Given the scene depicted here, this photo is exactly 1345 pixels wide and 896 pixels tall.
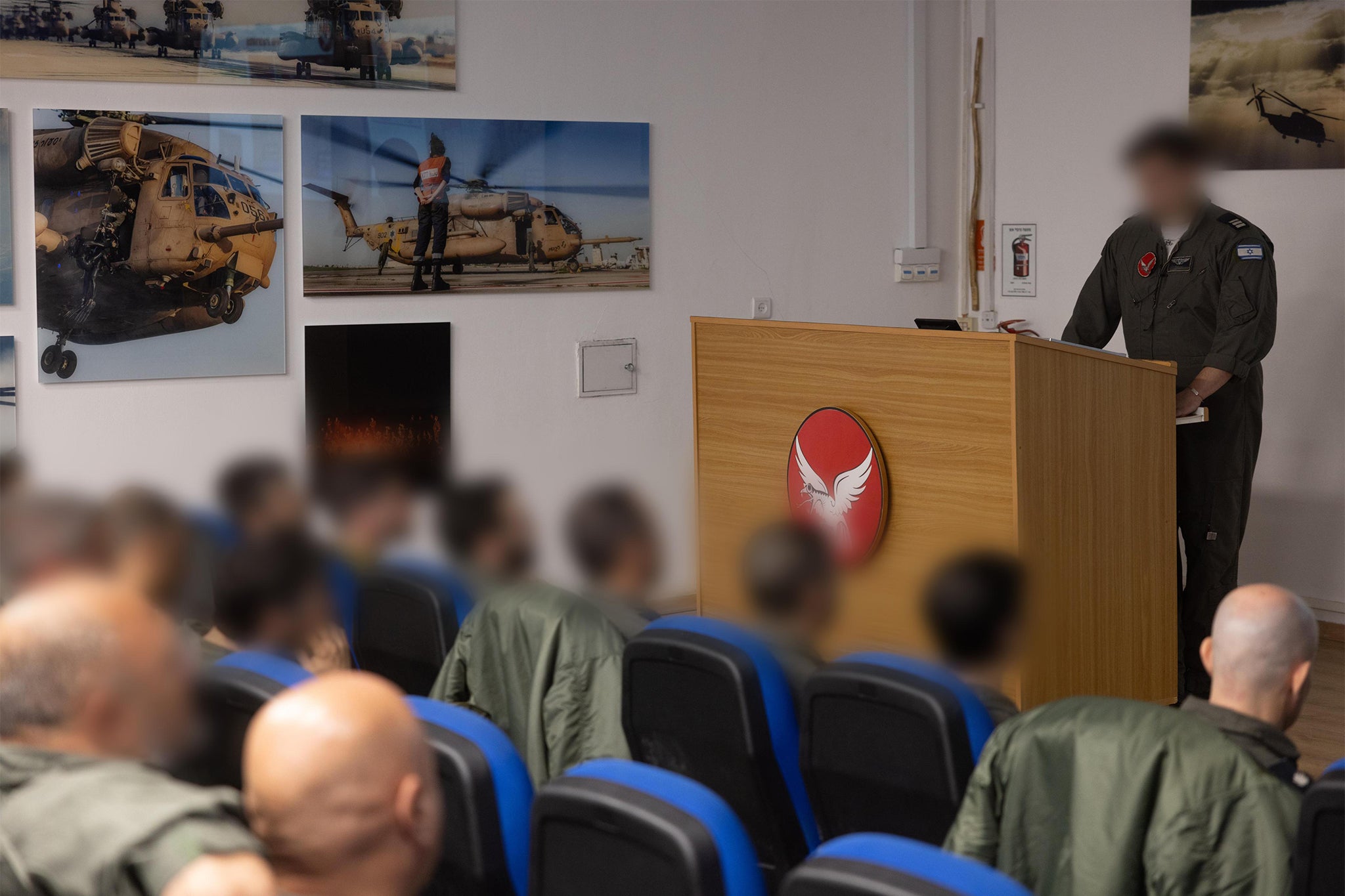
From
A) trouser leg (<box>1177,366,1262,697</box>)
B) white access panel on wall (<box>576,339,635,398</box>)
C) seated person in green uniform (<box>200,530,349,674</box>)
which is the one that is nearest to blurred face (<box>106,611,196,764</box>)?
seated person in green uniform (<box>200,530,349,674</box>)

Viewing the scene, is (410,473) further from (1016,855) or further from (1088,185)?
(1016,855)

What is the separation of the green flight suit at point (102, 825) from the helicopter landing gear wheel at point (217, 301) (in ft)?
12.2

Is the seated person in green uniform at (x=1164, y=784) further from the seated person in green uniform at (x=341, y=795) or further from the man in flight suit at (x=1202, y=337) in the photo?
the man in flight suit at (x=1202, y=337)

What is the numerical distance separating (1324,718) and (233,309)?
13.2 ft

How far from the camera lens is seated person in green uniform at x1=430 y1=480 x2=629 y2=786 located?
102 inches

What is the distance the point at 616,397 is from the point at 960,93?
92.9 inches

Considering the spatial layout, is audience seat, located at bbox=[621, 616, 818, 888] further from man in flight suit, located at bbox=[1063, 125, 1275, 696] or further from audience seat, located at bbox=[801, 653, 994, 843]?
man in flight suit, located at bbox=[1063, 125, 1275, 696]

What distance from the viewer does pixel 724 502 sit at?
13.1 feet

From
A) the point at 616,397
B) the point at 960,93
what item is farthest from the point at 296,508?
the point at 960,93

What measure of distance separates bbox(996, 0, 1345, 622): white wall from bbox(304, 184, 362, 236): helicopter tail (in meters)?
3.10

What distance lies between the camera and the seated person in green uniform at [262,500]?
123 inches

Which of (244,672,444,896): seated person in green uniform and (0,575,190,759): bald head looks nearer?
(244,672,444,896): seated person in green uniform

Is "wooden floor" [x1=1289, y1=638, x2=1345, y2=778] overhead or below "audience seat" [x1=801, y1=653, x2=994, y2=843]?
below

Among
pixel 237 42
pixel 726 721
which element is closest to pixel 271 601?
pixel 726 721
